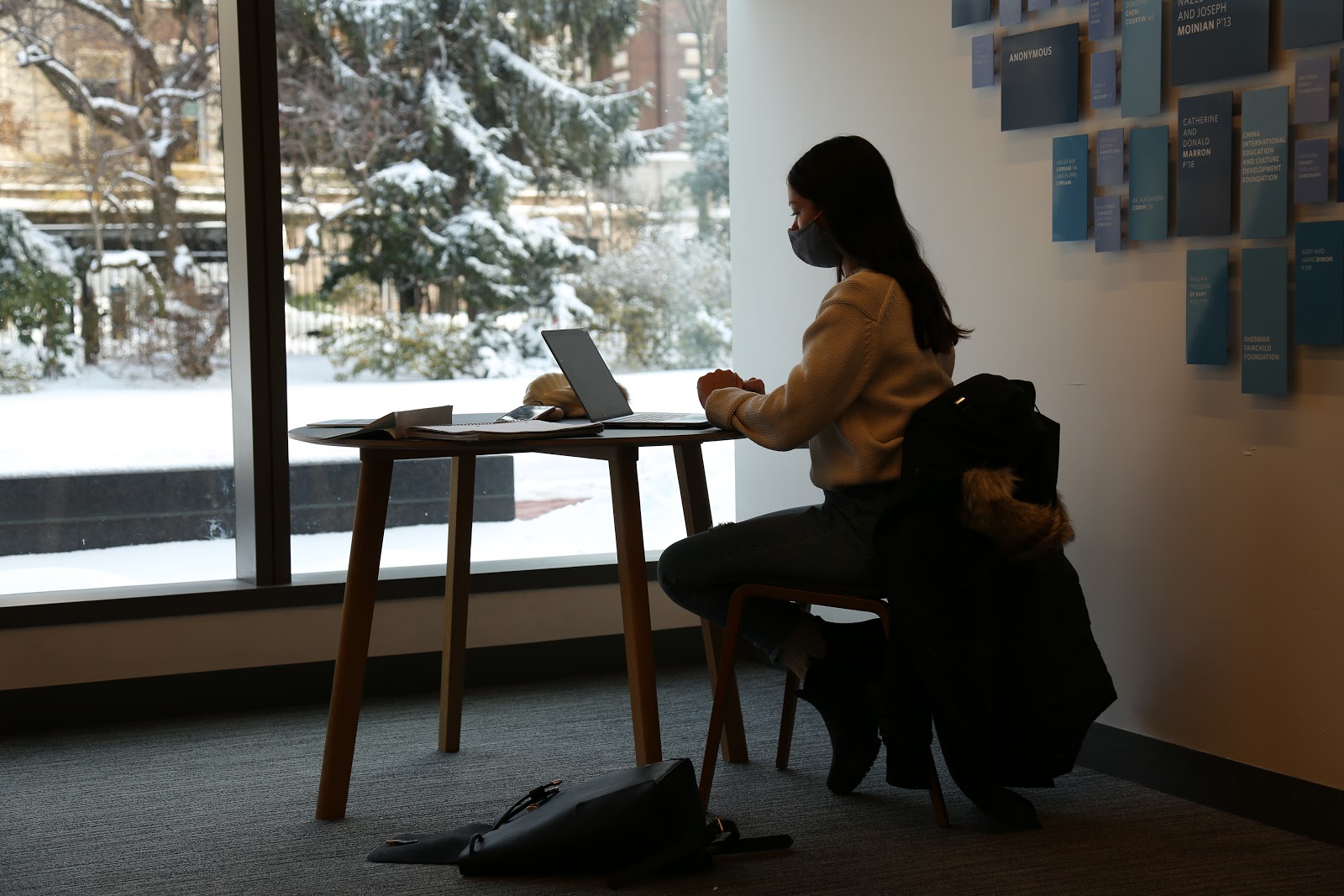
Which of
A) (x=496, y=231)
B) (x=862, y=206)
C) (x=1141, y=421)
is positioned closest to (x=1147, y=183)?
(x=1141, y=421)

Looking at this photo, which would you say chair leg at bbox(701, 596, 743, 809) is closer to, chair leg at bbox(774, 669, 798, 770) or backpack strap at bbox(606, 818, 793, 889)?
backpack strap at bbox(606, 818, 793, 889)

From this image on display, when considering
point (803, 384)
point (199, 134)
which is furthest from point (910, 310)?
point (199, 134)

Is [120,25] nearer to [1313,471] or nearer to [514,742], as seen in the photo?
[514,742]

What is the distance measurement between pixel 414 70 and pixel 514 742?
72.6 inches

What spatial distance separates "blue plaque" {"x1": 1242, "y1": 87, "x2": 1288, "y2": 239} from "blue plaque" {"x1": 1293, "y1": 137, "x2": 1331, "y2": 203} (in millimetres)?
24

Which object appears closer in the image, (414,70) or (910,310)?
(910,310)

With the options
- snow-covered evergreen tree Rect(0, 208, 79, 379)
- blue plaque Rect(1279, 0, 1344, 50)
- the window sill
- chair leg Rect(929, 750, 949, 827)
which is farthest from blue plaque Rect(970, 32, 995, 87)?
snow-covered evergreen tree Rect(0, 208, 79, 379)

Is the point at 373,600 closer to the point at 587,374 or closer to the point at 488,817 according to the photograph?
the point at 488,817

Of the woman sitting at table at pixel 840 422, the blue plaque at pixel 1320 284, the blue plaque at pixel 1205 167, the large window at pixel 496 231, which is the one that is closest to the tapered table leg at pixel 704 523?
the woman sitting at table at pixel 840 422

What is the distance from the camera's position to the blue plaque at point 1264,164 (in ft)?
7.81

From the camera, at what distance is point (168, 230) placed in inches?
137

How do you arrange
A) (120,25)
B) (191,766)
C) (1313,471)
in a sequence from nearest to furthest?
(1313,471)
(191,766)
(120,25)

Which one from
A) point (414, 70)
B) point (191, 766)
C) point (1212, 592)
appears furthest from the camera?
point (414, 70)

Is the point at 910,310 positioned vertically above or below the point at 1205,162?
below
